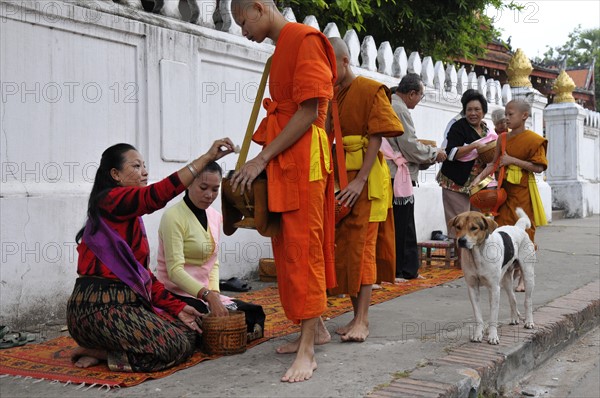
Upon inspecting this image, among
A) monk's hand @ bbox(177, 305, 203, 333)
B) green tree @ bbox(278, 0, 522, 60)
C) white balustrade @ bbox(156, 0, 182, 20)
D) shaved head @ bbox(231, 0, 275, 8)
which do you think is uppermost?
green tree @ bbox(278, 0, 522, 60)

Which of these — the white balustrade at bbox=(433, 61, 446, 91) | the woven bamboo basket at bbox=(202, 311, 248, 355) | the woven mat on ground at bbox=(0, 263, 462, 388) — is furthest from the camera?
the white balustrade at bbox=(433, 61, 446, 91)

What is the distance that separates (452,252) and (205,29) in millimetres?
3866

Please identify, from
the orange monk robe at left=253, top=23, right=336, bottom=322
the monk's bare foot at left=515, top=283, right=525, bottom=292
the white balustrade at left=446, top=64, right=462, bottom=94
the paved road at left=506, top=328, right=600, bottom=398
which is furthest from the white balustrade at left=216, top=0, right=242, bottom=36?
the white balustrade at left=446, top=64, right=462, bottom=94

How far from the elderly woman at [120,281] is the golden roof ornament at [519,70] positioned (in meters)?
10.0

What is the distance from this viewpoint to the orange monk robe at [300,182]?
3.33m

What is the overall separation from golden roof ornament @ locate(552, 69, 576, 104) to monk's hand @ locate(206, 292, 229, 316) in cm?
1317

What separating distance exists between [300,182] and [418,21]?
8918 millimetres

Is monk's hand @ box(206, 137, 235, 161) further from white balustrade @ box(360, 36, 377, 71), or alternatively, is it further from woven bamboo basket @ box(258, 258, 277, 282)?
white balustrade @ box(360, 36, 377, 71)

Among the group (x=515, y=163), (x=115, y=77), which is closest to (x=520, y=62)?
(x=515, y=163)

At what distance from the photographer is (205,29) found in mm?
5988

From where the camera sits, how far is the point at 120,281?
345 cm

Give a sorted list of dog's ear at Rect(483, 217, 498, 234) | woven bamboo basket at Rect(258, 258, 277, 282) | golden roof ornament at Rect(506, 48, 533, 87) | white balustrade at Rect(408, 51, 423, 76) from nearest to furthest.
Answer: dog's ear at Rect(483, 217, 498, 234), woven bamboo basket at Rect(258, 258, 277, 282), white balustrade at Rect(408, 51, 423, 76), golden roof ornament at Rect(506, 48, 533, 87)

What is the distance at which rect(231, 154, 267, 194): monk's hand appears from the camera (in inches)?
130

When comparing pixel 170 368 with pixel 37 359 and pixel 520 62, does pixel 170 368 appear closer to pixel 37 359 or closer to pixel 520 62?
pixel 37 359
